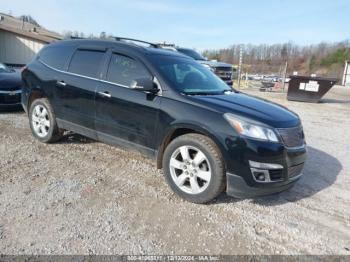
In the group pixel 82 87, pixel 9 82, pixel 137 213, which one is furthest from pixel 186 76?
pixel 9 82

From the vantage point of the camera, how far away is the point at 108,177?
4488 millimetres

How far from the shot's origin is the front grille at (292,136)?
12.2ft

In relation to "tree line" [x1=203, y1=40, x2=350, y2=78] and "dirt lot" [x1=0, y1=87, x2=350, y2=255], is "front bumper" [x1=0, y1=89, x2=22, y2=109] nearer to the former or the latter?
"dirt lot" [x1=0, y1=87, x2=350, y2=255]

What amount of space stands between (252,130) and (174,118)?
96 cm

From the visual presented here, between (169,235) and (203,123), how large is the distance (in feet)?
4.30

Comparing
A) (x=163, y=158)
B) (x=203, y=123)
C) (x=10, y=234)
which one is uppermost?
(x=203, y=123)

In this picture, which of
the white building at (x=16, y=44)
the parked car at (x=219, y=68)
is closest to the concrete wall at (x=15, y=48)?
the white building at (x=16, y=44)

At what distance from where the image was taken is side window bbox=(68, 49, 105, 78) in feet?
16.2

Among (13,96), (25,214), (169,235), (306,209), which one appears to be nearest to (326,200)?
(306,209)

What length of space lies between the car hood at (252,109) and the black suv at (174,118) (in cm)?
1

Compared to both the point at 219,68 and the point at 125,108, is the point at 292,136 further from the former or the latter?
the point at 219,68

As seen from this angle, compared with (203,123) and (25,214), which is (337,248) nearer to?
(203,123)

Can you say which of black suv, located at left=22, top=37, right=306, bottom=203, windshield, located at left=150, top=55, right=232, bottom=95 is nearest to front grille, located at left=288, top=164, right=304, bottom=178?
black suv, located at left=22, top=37, right=306, bottom=203

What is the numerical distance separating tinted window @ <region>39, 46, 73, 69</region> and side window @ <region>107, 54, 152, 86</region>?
1.19 meters
